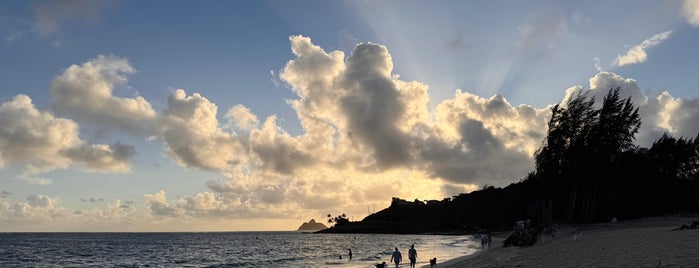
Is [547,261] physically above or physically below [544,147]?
below

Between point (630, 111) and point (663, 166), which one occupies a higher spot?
point (630, 111)

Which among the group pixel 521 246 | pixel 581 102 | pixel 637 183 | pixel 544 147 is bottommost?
pixel 521 246

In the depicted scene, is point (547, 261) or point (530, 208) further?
point (530, 208)

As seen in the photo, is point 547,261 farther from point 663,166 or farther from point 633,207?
point 633,207

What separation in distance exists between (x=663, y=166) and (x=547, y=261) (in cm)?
7812

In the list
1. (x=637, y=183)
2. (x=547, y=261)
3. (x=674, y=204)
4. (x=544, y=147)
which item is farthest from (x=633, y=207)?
(x=547, y=261)

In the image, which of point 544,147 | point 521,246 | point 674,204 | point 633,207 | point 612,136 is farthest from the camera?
point 633,207

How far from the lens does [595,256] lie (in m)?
26.7

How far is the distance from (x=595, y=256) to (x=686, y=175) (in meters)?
85.2

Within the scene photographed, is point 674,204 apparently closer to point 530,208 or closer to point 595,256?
point 530,208

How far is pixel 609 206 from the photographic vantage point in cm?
11688

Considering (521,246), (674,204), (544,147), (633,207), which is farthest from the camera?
(633,207)

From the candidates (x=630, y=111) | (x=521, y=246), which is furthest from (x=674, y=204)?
(x=521, y=246)

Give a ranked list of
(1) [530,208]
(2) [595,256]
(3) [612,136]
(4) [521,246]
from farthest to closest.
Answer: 1. (1) [530,208]
2. (3) [612,136]
3. (4) [521,246]
4. (2) [595,256]
